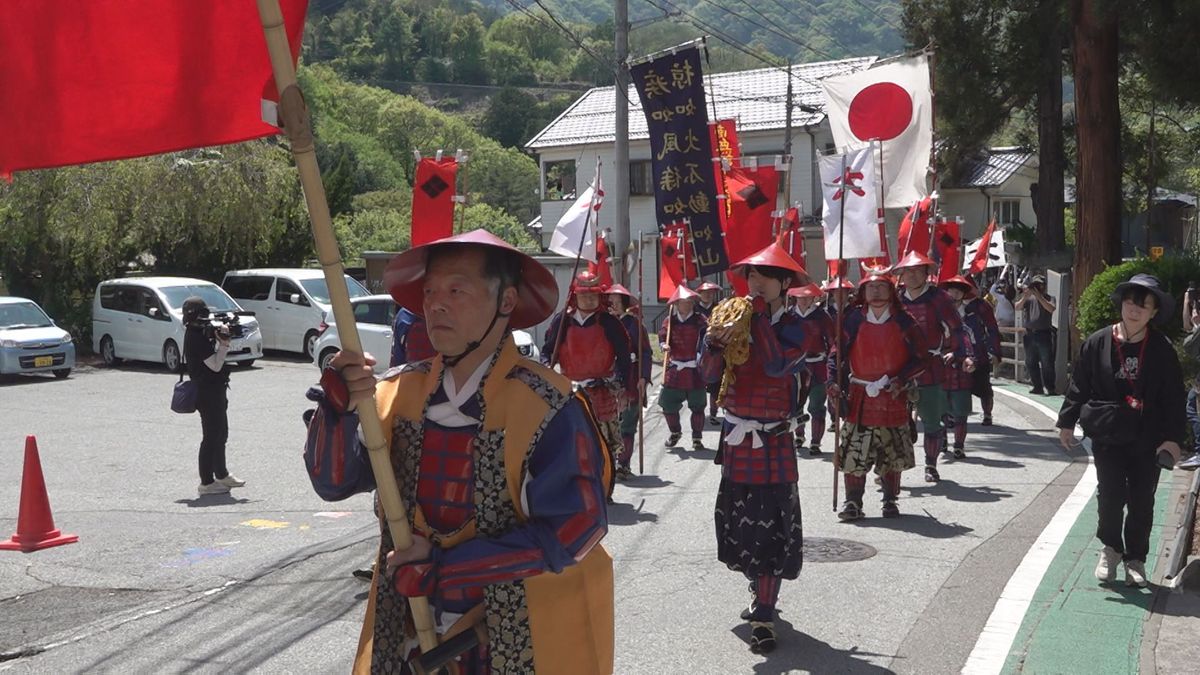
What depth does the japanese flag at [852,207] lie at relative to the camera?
31.7ft

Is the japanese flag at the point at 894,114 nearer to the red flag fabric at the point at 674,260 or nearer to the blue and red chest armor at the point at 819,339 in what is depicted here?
the blue and red chest armor at the point at 819,339

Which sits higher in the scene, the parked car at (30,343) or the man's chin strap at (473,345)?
the man's chin strap at (473,345)

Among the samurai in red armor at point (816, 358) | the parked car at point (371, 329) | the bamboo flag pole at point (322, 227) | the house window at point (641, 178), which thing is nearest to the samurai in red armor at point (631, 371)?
the samurai in red armor at point (816, 358)

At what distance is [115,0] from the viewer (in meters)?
3.24

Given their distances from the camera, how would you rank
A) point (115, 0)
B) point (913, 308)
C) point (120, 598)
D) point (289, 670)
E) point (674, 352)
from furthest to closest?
point (674, 352) < point (913, 308) < point (120, 598) < point (289, 670) < point (115, 0)

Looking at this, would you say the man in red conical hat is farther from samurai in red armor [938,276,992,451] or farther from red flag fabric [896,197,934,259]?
red flag fabric [896,197,934,259]

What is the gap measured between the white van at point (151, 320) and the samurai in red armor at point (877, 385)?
1625cm

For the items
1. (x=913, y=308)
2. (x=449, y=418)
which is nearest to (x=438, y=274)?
(x=449, y=418)

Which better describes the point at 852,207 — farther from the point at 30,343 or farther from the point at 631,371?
the point at 30,343

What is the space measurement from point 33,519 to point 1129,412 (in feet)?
23.6

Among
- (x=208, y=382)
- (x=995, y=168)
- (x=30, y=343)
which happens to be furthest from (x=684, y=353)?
(x=995, y=168)

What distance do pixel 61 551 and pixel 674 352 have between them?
7193 mm

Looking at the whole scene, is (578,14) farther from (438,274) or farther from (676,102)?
(438,274)

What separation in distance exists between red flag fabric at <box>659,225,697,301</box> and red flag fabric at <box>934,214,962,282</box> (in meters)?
3.11
